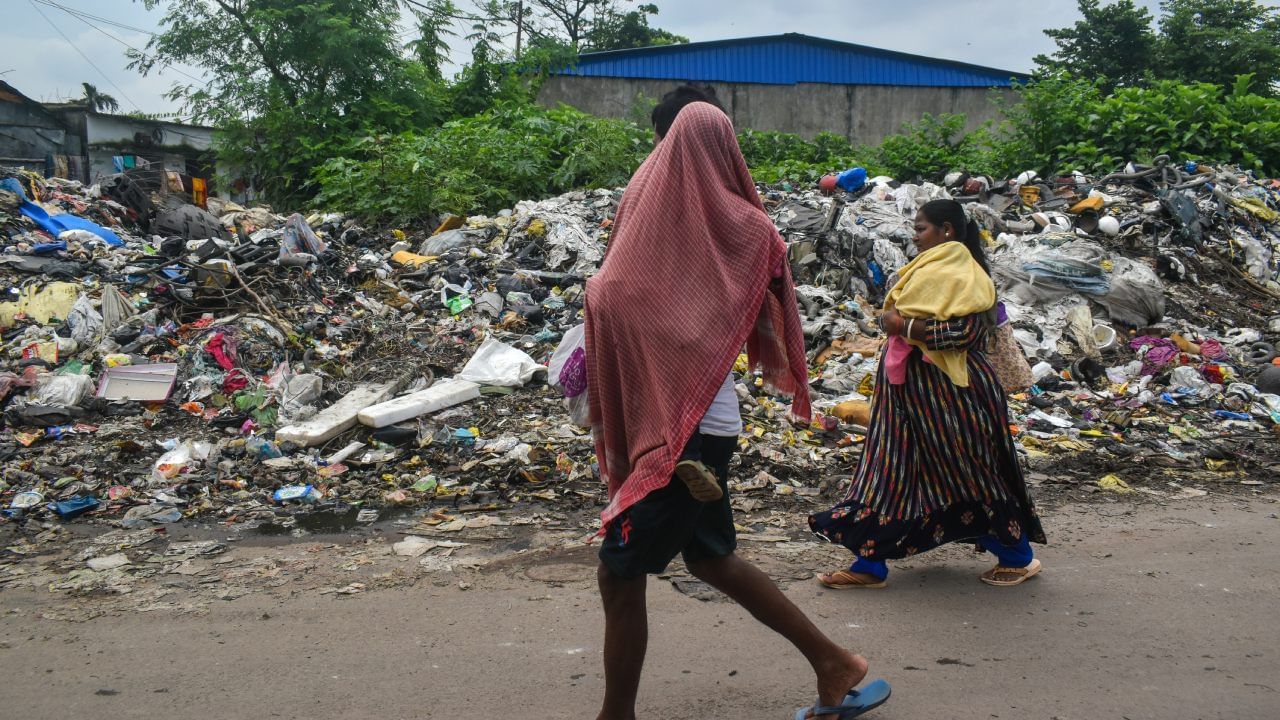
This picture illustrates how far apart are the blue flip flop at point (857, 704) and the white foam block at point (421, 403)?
3.69 m

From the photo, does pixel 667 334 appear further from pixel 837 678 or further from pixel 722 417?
pixel 837 678

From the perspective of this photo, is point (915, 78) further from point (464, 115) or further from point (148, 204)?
point (148, 204)

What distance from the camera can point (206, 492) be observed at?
4750 millimetres

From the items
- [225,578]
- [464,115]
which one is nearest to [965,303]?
[225,578]

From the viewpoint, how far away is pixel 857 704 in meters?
2.32

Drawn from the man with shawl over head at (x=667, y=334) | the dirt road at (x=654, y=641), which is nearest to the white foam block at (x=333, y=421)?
the dirt road at (x=654, y=641)

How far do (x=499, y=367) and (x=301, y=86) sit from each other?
9832 millimetres

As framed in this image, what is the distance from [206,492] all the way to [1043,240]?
765 cm

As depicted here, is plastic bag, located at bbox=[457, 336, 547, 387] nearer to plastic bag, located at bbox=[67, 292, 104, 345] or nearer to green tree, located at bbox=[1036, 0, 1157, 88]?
plastic bag, located at bbox=[67, 292, 104, 345]

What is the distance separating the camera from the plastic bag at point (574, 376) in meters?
2.24

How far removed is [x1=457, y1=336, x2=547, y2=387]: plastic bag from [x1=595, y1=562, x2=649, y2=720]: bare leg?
160 inches

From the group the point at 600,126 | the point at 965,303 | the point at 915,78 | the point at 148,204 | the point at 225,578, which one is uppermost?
the point at 915,78

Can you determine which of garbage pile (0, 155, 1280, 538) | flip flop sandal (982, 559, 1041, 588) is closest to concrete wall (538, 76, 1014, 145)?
garbage pile (0, 155, 1280, 538)

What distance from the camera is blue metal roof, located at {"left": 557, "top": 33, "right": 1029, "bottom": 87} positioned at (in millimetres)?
19594
